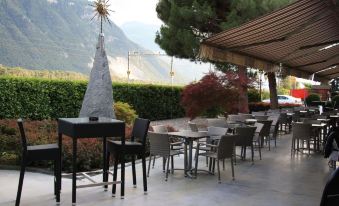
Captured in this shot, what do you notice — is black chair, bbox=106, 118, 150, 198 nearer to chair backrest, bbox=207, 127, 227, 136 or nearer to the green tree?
chair backrest, bbox=207, 127, 227, 136

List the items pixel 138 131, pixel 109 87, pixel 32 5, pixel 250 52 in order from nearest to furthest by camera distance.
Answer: pixel 138 131
pixel 250 52
pixel 109 87
pixel 32 5

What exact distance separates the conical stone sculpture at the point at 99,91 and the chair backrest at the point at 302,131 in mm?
4183

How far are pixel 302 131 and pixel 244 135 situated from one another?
180 centimetres

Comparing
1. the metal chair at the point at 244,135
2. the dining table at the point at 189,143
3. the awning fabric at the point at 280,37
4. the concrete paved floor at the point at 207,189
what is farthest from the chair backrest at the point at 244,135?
the awning fabric at the point at 280,37

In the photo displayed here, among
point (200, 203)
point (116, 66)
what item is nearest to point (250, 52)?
point (200, 203)

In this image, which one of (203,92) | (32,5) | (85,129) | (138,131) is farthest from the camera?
(32,5)

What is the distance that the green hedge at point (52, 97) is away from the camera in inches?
467

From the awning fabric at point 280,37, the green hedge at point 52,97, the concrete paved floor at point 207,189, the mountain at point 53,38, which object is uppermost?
the mountain at point 53,38

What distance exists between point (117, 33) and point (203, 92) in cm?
10435

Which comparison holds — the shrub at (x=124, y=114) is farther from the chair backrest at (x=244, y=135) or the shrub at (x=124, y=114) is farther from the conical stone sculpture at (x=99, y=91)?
the chair backrest at (x=244, y=135)

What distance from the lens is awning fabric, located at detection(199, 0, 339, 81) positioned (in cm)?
659

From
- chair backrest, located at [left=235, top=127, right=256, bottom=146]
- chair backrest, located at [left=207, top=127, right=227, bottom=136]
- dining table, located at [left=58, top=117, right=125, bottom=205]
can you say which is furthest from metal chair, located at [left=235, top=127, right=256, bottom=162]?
dining table, located at [left=58, top=117, right=125, bottom=205]

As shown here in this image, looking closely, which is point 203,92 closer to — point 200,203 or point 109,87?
point 109,87

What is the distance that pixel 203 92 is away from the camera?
13.7m
